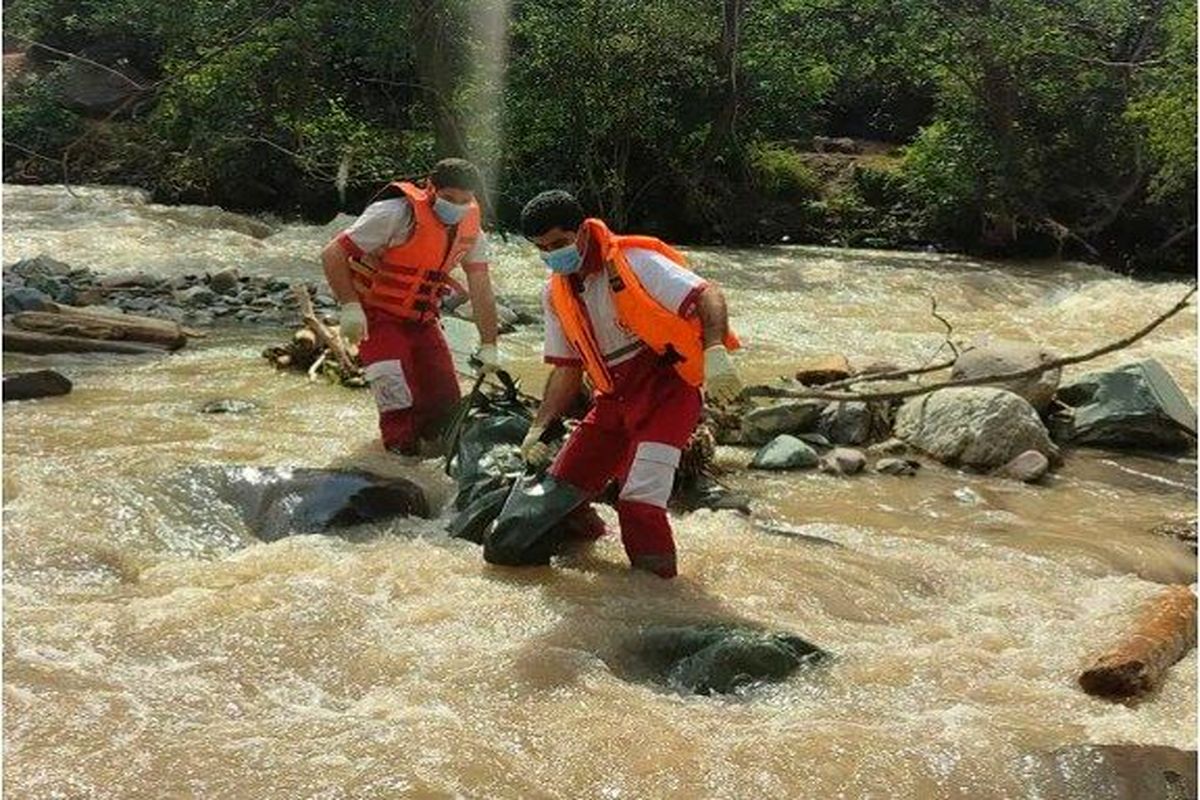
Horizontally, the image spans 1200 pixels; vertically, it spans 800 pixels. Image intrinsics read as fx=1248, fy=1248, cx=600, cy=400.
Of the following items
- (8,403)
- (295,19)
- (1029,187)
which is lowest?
(8,403)

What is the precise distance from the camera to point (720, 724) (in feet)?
11.2

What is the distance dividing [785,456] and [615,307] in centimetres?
257

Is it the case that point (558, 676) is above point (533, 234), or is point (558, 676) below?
below

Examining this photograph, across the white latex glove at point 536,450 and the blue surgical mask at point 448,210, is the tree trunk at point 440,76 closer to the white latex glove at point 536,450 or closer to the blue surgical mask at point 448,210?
the blue surgical mask at point 448,210

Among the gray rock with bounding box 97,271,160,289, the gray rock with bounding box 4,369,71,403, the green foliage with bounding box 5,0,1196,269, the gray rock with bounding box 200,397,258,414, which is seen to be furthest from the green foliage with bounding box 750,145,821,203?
the gray rock with bounding box 4,369,71,403

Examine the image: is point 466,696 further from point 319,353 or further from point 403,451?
point 319,353

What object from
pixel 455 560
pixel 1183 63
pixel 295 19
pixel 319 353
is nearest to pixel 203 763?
pixel 455 560

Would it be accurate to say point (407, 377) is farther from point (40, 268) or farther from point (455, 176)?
point (40, 268)

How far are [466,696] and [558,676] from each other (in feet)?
0.99

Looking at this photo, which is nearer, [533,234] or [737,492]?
[533,234]

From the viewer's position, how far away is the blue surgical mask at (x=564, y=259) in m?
4.41

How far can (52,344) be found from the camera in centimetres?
902

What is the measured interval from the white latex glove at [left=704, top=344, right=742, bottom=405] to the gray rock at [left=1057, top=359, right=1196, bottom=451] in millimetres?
4192

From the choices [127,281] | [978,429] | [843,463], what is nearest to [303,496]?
[843,463]
